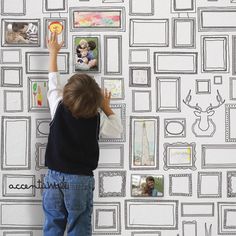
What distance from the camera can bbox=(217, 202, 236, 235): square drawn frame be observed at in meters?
1.52

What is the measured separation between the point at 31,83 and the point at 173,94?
0.55 meters

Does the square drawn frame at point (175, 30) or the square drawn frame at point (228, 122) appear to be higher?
the square drawn frame at point (175, 30)

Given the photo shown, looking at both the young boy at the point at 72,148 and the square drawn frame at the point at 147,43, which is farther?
the square drawn frame at the point at 147,43

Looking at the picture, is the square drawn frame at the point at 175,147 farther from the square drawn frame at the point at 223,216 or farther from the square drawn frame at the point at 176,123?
the square drawn frame at the point at 223,216

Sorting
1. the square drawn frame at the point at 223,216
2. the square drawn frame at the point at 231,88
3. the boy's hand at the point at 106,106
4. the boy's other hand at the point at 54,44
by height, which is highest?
the boy's other hand at the point at 54,44

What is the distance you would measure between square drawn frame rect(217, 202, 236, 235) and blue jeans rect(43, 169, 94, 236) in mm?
509

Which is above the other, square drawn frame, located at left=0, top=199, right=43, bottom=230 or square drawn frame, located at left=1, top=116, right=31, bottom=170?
square drawn frame, located at left=1, top=116, right=31, bottom=170

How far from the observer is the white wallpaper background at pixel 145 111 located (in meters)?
1.49

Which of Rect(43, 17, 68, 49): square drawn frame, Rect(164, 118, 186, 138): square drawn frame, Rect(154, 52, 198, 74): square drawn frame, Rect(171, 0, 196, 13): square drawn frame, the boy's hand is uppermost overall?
Rect(171, 0, 196, 13): square drawn frame

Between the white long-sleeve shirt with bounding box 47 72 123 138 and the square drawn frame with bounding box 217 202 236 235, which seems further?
the square drawn frame with bounding box 217 202 236 235

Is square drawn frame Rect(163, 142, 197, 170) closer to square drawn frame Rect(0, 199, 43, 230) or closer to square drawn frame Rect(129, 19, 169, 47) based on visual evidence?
square drawn frame Rect(129, 19, 169, 47)

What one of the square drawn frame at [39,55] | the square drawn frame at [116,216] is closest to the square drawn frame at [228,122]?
the square drawn frame at [116,216]

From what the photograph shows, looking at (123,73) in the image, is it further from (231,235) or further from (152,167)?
(231,235)

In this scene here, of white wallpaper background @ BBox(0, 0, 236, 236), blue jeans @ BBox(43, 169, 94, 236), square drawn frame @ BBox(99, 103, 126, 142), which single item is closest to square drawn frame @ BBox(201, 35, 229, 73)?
white wallpaper background @ BBox(0, 0, 236, 236)
